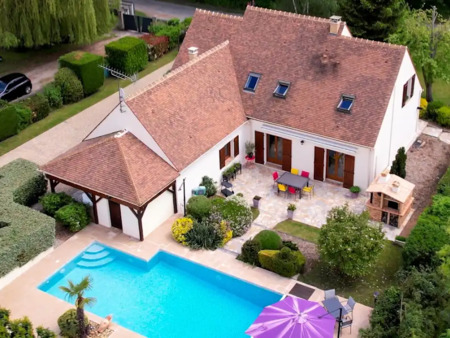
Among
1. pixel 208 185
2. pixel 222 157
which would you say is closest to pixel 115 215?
pixel 208 185

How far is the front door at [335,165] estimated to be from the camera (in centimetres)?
4100

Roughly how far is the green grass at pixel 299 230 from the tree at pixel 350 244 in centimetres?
363

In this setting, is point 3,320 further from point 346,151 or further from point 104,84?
point 104,84

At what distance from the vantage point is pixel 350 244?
32.6m

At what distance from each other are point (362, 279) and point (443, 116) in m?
17.7

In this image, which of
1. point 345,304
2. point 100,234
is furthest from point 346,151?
point 100,234

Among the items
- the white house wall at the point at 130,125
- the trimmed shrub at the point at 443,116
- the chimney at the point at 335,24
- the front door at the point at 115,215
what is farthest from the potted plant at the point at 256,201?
the trimmed shrub at the point at 443,116

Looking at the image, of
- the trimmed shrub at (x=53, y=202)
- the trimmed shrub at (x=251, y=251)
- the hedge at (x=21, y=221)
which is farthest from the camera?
the trimmed shrub at (x=53, y=202)

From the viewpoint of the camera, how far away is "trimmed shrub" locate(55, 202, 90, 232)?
37.4 m

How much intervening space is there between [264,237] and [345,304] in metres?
5.69

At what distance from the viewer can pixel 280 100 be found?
41906 mm

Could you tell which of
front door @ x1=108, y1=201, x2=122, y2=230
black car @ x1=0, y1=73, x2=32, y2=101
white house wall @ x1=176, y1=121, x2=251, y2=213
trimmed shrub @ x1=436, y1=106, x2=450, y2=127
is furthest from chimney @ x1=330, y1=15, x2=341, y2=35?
black car @ x1=0, y1=73, x2=32, y2=101

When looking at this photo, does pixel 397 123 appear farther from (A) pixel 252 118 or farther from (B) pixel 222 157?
(B) pixel 222 157

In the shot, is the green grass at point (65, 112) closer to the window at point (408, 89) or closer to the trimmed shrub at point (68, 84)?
the trimmed shrub at point (68, 84)
